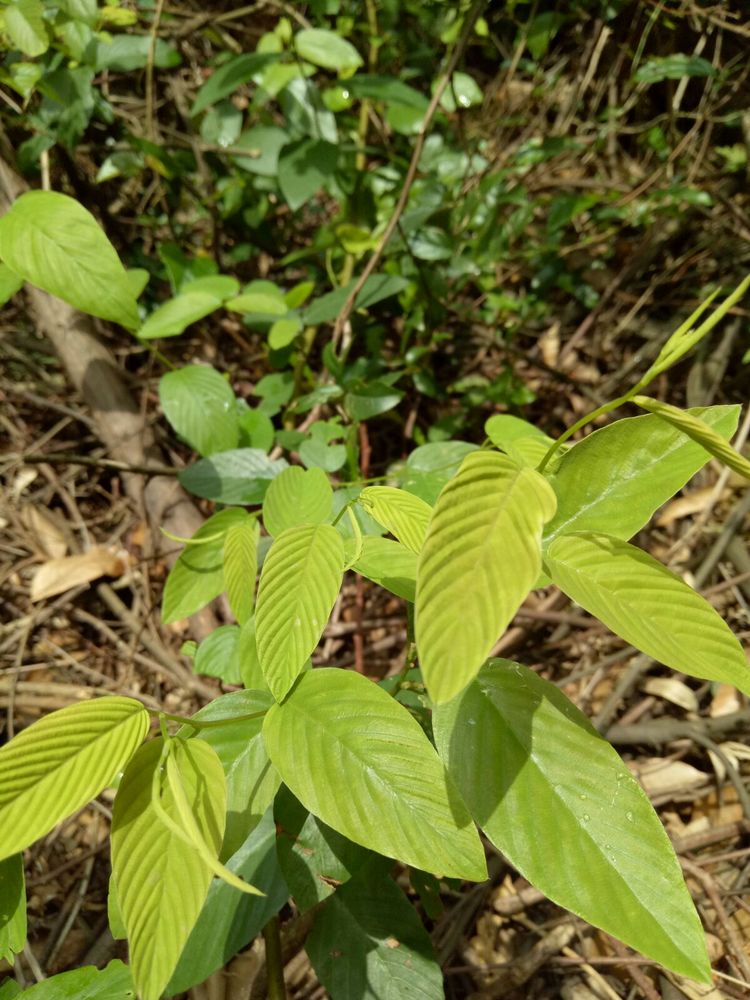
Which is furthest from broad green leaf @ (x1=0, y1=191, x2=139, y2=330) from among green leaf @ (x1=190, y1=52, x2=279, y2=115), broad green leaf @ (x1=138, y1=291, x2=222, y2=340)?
green leaf @ (x1=190, y1=52, x2=279, y2=115)

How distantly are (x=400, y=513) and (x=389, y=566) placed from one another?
9 centimetres

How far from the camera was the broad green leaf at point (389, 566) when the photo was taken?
71cm

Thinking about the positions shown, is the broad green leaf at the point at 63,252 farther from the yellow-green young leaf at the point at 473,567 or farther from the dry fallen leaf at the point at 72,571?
the yellow-green young leaf at the point at 473,567

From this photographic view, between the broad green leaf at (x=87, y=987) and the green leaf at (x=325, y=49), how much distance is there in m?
1.79

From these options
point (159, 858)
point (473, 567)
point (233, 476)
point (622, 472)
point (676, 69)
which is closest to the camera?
point (473, 567)

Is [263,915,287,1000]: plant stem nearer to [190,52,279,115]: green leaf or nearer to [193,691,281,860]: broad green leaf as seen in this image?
[193,691,281,860]: broad green leaf

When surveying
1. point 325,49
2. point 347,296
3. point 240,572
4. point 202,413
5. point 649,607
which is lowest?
point 202,413

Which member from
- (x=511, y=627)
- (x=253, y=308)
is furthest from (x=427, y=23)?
(x=511, y=627)

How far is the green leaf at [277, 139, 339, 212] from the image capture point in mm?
1532

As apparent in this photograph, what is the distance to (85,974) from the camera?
30.3 inches

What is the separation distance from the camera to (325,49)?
4.89 feet

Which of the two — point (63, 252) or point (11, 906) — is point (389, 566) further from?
point (63, 252)

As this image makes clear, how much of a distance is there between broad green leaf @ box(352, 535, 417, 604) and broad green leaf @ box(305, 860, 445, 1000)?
43cm

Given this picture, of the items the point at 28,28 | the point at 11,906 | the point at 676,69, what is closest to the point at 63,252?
the point at 28,28
